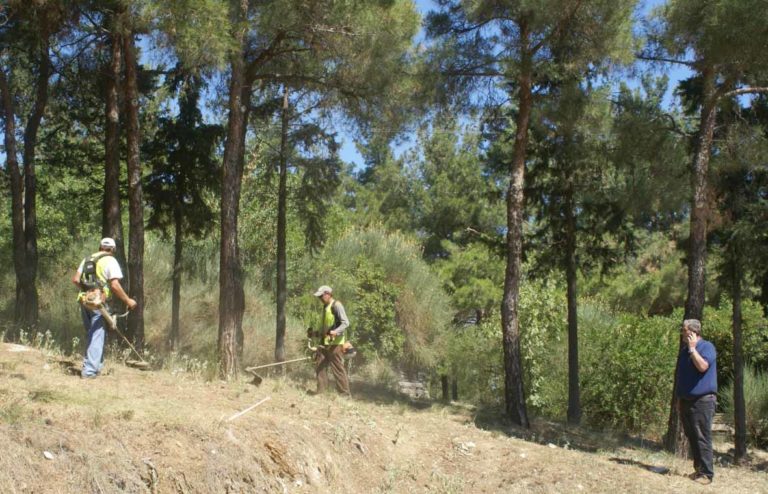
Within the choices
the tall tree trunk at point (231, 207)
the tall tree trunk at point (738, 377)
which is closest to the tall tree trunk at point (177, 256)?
the tall tree trunk at point (231, 207)

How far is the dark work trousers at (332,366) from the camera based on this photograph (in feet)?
40.5

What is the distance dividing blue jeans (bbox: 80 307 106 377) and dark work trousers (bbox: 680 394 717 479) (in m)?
7.32

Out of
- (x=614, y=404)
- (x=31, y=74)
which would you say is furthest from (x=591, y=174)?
(x=31, y=74)

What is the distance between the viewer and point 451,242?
109ft

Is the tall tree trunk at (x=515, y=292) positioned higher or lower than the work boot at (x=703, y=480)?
higher

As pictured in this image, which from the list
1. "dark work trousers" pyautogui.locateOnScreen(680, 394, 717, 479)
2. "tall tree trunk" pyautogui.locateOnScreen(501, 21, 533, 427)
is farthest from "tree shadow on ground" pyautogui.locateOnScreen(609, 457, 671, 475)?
"tall tree trunk" pyautogui.locateOnScreen(501, 21, 533, 427)

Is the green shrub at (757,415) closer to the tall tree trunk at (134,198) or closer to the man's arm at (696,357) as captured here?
the man's arm at (696,357)

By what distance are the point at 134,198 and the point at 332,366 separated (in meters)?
5.29

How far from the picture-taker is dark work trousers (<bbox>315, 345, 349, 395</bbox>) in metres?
12.4

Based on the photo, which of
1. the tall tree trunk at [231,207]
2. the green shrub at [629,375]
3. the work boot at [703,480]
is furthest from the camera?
the green shrub at [629,375]

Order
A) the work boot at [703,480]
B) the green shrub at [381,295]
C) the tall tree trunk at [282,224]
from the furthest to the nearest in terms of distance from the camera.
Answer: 1. the green shrub at [381,295]
2. the tall tree trunk at [282,224]
3. the work boot at [703,480]

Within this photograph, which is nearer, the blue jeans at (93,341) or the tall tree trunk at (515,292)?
the blue jeans at (93,341)

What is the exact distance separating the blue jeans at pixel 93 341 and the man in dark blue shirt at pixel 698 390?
23.7 feet

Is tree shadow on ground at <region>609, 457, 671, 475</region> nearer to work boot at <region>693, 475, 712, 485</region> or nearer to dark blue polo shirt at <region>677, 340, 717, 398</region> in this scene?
work boot at <region>693, 475, 712, 485</region>
